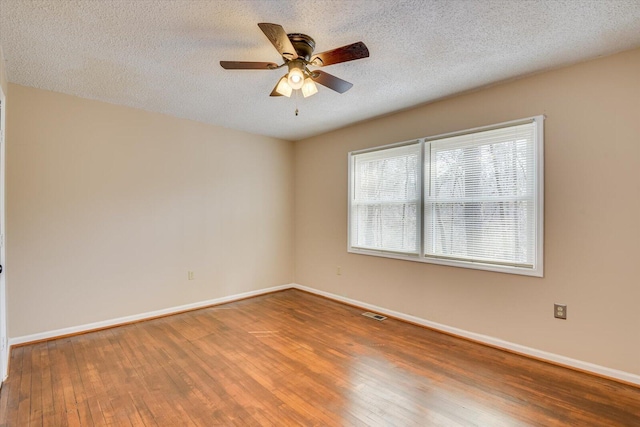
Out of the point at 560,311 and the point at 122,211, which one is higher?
the point at 122,211

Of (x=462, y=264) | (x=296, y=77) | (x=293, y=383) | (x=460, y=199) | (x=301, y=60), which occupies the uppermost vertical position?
(x=301, y=60)

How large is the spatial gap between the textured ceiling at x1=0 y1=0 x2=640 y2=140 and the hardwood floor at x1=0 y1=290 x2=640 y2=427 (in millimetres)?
2483

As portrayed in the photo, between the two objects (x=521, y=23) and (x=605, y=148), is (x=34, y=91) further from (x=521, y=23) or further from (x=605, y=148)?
(x=605, y=148)

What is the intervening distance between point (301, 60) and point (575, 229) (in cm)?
254

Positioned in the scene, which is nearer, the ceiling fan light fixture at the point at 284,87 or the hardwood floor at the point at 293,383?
the hardwood floor at the point at 293,383

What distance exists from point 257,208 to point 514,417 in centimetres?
383

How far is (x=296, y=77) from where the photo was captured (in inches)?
80.7

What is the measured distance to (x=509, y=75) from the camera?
8.75 ft

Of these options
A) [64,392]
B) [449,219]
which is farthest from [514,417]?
[64,392]

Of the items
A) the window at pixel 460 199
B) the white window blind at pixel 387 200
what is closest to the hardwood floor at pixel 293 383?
the window at pixel 460 199

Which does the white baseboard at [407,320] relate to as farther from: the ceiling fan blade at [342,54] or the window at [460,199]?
the ceiling fan blade at [342,54]

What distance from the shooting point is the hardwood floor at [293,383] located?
1.91 metres

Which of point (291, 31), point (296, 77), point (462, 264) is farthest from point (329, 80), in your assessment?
point (462, 264)

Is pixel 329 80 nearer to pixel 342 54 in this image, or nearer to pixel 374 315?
pixel 342 54
